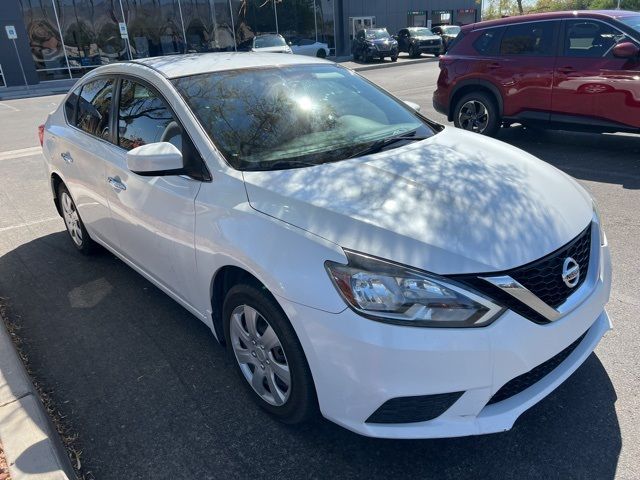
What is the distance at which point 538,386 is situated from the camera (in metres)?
2.26

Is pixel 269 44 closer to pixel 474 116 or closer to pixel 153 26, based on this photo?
pixel 153 26

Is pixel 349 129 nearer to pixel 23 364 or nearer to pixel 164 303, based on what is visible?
pixel 164 303

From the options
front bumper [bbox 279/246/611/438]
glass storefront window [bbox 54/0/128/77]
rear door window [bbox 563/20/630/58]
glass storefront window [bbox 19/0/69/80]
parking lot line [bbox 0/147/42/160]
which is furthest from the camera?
glass storefront window [bbox 54/0/128/77]

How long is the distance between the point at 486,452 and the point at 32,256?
4.43 m

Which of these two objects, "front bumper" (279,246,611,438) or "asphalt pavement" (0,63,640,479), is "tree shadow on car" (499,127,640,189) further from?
"front bumper" (279,246,611,438)

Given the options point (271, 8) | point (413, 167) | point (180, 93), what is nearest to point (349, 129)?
point (413, 167)

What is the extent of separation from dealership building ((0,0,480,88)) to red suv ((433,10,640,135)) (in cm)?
2027

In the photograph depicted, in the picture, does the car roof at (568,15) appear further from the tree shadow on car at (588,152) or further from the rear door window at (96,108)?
the rear door window at (96,108)

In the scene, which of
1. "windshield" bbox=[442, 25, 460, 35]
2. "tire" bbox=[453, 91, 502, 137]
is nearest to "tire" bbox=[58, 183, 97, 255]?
"tire" bbox=[453, 91, 502, 137]

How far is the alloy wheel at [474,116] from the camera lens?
812 centimetres

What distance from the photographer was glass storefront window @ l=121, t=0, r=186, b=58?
27.0 m

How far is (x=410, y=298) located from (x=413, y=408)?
454 mm

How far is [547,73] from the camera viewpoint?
7211 mm

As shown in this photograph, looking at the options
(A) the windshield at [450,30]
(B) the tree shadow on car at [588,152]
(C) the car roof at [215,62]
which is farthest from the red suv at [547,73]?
(A) the windshield at [450,30]
